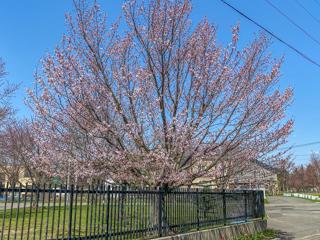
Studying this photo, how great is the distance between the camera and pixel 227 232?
13117mm

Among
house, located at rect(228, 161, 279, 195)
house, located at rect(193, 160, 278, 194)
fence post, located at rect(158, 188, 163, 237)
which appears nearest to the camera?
fence post, located at rect(158, 188, 163, 237)

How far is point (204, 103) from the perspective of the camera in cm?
1183

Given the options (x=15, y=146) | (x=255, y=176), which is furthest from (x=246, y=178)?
(x=15, y=146)

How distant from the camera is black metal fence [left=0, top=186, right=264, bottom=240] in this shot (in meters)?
7.71

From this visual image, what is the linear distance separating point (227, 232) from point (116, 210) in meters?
5.19

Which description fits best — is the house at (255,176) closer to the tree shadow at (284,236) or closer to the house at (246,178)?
the house at (246,178)

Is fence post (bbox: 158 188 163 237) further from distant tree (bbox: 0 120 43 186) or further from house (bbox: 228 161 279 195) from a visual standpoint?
distant tree (bbox: 0 120 43 186)

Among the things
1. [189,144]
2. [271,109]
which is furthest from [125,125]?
[271,109]

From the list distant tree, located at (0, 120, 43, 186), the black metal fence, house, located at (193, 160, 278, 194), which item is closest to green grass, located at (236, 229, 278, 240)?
the black metal fence

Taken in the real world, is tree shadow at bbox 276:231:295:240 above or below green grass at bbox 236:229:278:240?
below

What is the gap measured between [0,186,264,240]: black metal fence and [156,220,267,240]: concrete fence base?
414mm

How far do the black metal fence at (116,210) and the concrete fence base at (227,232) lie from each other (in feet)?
1.36

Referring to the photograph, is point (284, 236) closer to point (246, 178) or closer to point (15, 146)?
point (246, 178)

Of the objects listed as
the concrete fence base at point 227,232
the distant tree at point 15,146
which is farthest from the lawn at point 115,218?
the distant tree at point 15,146
